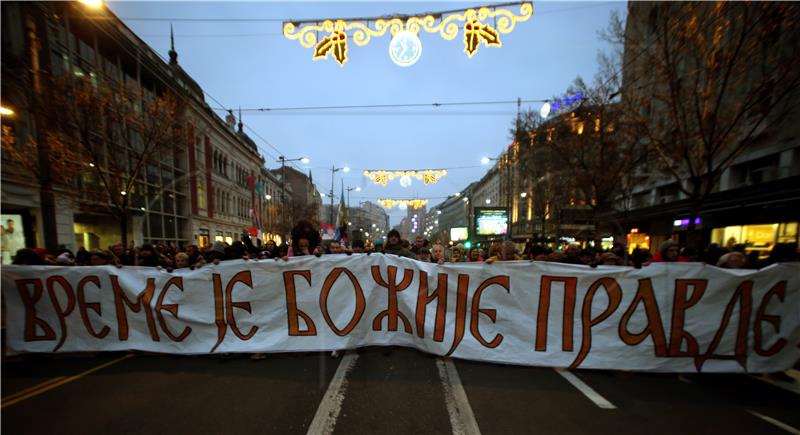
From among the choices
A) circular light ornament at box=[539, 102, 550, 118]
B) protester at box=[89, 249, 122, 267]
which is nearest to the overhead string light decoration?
protester at box=[89, 249, 122, 267]

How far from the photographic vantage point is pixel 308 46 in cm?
652

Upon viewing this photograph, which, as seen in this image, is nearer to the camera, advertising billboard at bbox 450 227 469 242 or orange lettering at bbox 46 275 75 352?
orange lettering at bbox 46 275 75 352

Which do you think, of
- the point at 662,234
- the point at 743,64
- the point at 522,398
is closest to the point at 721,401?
the point at 522,398

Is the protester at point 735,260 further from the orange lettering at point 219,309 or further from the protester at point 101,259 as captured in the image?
the protester at point 101,259

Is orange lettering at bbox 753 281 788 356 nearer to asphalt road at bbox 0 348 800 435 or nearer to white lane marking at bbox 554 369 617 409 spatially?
asphalt road at bbox 0 348 800 435

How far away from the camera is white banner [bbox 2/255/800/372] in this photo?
12.2ft

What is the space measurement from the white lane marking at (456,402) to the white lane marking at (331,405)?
1.09m

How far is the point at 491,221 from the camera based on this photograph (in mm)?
26766

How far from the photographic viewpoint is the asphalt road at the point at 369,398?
2678 mm

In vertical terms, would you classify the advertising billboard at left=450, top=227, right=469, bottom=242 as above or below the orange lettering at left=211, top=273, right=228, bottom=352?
below

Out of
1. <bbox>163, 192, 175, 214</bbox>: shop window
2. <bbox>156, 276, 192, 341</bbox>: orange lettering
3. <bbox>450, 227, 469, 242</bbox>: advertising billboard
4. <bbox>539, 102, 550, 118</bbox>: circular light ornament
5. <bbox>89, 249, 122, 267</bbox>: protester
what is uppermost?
<bbox>539, 102, 550, 118</bbox>: circular light ornament

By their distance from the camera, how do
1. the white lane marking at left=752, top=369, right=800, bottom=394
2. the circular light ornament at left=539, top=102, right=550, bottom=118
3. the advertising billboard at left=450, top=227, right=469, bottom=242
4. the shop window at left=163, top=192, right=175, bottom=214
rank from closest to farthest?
the white lane marking at left=752, top=369, right=800, bottom=394 → the circular light ornament at left=539, top=102, right=550, bottom=118 → the shop window at left=163, top=192, right=175, bottom=214 → the advertising billboard at left=450, top=227, right=469, bottom=242

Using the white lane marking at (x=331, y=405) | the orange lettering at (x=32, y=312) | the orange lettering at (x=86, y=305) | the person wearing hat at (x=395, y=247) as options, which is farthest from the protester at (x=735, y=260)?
the orange lettering at (x=32, y=312)

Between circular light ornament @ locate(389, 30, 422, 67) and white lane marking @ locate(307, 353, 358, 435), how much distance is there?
600 cm
